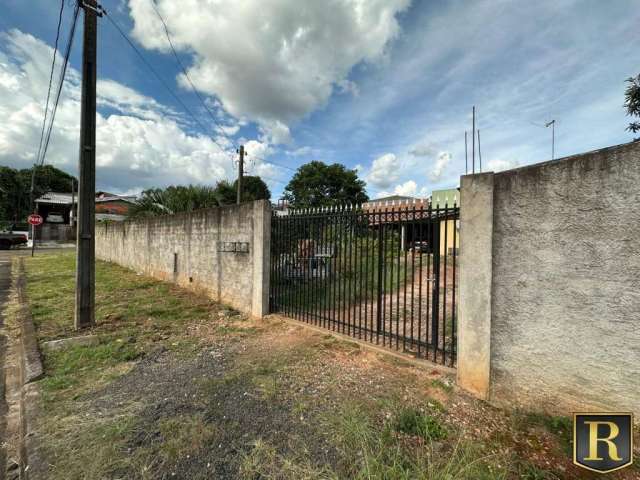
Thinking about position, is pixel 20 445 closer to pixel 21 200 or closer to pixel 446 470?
pixel 446 470

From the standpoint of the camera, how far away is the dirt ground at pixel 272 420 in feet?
6.59

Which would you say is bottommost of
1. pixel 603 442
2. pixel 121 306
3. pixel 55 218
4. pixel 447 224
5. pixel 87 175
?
pixel 121 306

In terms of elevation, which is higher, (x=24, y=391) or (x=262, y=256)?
(x=262, y=256)

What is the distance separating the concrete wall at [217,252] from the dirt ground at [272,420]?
1.71 metres

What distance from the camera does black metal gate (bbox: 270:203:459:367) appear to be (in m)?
3.53

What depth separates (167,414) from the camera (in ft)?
8.51

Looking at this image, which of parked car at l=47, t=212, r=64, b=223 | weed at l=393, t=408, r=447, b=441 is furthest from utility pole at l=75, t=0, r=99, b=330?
parked car at l=47, t=212, r=64, b=223

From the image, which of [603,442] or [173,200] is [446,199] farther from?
[173,200]

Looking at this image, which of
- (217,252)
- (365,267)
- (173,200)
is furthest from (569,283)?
(173,200)

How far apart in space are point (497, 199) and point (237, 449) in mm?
3093

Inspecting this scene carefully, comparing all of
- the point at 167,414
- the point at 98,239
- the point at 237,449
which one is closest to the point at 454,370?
the point at 237,449

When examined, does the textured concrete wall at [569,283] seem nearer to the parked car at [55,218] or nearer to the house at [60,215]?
the house at [60,215]

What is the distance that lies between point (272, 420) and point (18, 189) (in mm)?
62606

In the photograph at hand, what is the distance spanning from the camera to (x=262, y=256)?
5.50 meters
